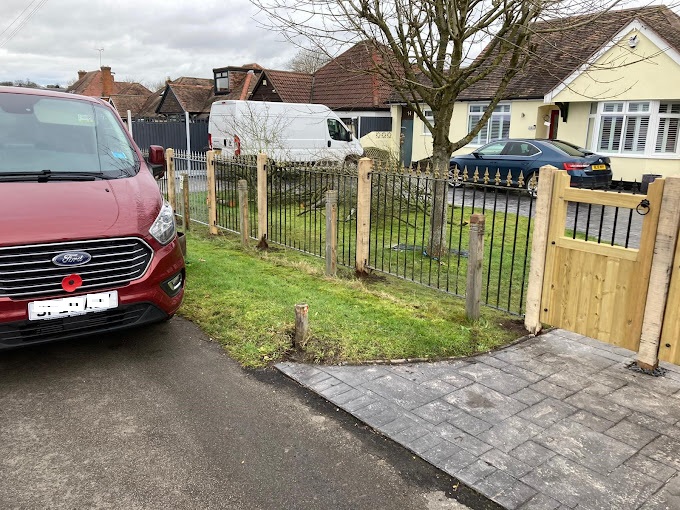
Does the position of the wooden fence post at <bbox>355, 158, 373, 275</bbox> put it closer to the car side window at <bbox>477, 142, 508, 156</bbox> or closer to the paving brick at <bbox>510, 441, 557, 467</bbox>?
the paving brick at <bbox>510, 441, 557, 467</bbox>

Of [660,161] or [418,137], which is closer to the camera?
[660,161]

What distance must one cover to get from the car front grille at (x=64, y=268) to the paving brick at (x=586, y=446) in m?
3.18

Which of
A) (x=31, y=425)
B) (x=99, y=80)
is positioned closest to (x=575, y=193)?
(x=31, y=425)

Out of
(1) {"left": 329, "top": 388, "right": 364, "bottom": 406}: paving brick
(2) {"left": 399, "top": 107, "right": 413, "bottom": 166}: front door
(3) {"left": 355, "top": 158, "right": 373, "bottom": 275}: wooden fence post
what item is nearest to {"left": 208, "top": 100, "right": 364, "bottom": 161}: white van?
(2) {"left": 399, "top": 107, "right": 413, "bottom": 166}: front door

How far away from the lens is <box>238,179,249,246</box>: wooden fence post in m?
8.27

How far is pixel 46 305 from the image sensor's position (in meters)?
3.79

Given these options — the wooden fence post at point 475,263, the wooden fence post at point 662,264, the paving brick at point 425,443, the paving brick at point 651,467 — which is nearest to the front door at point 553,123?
the wooden fence post at point 475,263

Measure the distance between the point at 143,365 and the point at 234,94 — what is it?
99.5ft

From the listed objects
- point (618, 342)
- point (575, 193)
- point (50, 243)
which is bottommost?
point (618, 342)

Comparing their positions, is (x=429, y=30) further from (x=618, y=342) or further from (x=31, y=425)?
(x=31, y=425)

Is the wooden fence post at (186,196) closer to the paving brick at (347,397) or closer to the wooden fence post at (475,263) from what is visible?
the wooden fence post at (475,263)

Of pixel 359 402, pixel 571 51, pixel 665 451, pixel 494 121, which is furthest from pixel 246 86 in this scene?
pixel 665 451

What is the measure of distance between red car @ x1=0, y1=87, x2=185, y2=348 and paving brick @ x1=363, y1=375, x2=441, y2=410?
1.82 m

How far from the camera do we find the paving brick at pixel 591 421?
360cm
